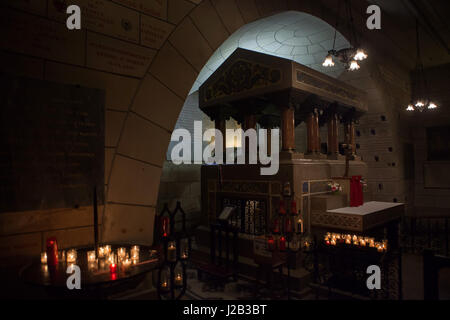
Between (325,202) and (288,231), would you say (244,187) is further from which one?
(288,231)

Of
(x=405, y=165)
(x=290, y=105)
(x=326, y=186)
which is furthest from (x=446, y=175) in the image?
(x=290, y=105)

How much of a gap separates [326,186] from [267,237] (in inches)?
Answer: 107

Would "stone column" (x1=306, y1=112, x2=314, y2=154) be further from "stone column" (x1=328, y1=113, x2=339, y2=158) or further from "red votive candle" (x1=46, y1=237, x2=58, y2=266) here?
"red votive candle" (x1=46, y1=237, x2=58, y2=266)

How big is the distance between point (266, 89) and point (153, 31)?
10.5 ft

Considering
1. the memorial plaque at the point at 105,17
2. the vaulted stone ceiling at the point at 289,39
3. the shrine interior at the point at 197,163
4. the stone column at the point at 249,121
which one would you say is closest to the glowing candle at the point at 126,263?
the shrine interior at the point at 197,163

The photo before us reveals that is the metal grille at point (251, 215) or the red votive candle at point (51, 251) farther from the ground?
the red votive candle at point (51, 251)

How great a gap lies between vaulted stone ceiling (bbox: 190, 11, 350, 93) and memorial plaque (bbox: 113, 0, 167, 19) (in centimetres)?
383

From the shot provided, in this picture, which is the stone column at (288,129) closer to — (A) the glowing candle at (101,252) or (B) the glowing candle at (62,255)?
(A) the glowing candle at (101,252)

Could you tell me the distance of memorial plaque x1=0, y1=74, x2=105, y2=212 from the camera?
3006 millimetres

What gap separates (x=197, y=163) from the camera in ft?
35.7

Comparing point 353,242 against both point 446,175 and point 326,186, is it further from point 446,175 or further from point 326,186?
point 446,175

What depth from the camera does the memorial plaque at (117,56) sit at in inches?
140

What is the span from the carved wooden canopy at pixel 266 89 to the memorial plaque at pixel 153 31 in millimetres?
2949

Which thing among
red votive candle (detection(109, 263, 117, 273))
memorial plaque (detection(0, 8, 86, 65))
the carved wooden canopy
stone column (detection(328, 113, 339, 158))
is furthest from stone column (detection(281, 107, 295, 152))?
red votive candle (detection(109, 263, 117, 273))
